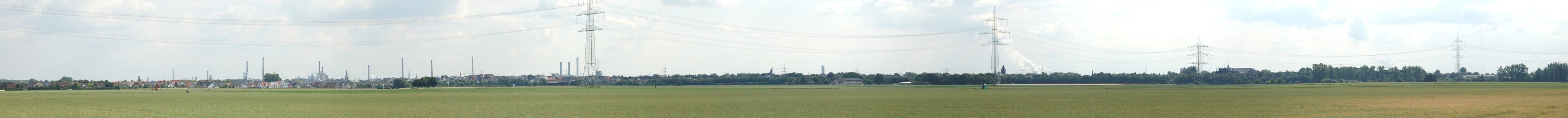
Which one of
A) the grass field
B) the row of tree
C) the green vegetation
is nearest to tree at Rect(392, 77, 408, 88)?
the green vegetation

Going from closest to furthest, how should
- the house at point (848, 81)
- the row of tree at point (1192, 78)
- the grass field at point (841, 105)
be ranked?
the grass field at point (841, 105), the row of tree at point (1192, 78), the house at point (848, 81)

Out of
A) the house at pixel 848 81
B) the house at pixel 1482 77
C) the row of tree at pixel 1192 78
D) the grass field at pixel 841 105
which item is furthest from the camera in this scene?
Result: the house at pixel 1482 77

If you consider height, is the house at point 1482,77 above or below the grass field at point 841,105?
below

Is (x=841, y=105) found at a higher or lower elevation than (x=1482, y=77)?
higher

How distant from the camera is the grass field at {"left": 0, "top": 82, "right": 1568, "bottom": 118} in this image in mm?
32281

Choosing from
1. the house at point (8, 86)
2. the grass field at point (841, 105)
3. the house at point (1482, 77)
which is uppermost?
the house at point (8, 86)

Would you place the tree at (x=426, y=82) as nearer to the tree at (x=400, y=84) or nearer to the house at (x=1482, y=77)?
the tree at (x=400, y=84)

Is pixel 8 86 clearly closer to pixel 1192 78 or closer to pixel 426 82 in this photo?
pixel 426 82

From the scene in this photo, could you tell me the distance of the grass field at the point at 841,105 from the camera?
32.3 metres

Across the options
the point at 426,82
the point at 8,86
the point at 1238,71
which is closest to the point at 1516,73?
the point at 1238,71

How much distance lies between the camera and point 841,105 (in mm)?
39312

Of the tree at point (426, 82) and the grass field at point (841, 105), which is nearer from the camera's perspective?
the grass field at point (841, 105)


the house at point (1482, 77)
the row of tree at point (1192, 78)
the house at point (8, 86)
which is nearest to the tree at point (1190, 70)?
the row of tree at point (1192, 78)

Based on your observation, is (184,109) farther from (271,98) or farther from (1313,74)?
(1313,74)
